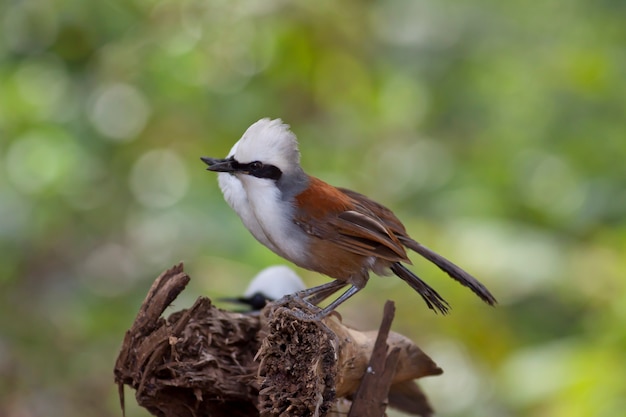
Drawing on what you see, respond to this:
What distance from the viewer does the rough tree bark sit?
8.07ft

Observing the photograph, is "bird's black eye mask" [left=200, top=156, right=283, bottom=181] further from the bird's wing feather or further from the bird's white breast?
the bird's wing feather

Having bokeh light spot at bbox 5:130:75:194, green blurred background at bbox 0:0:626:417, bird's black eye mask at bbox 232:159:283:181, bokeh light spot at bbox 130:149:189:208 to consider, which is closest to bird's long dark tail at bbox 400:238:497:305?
bird's black eye mask at bbox 232:159:283:181

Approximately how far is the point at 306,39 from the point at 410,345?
3.32m

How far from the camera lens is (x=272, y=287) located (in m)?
3.74

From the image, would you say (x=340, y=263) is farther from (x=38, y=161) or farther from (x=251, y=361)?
(x=38, y=161)

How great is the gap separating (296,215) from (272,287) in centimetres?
100

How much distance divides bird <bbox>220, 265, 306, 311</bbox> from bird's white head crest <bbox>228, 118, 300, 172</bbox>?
3.38 feet

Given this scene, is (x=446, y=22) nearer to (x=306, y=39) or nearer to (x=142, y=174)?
(x=306, y=39)

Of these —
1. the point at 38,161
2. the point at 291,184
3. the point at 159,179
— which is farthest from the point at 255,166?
the point at 159,179

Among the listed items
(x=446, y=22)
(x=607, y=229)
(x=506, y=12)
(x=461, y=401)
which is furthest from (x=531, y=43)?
(x=461, y=401)

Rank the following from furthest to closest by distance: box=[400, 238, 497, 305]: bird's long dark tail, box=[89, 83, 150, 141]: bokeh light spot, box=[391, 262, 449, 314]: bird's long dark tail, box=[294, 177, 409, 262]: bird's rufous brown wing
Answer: box=[89, 83, 150, 141]: bokeh light spot
box=[400, 238, 497, 305]: bird's long dark tail
box=[391, 262, 449, 314]: bird's long dark tail
box=[294, 177, 409, 262]: bird's rufous brown wing

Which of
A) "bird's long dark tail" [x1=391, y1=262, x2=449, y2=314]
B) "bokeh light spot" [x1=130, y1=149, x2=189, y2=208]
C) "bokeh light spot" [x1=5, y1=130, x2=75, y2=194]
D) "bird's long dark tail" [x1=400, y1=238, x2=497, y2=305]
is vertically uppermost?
"bokeh light spot" [x1=130, y1=149, x2=189, y2=208]

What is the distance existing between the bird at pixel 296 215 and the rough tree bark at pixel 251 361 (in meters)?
0.16

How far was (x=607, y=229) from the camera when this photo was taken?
6070 millimetres
